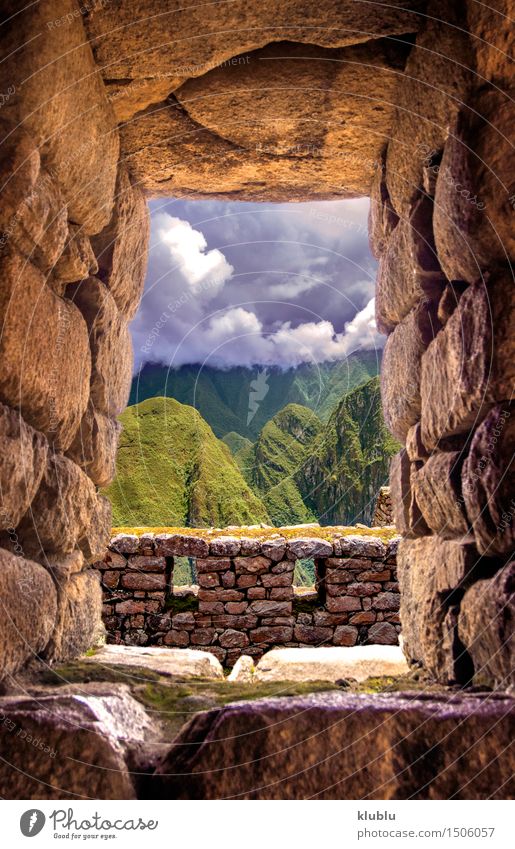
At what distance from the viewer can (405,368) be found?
2.85 metres

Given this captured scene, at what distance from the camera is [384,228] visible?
3.07m

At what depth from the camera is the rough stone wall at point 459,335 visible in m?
1.89

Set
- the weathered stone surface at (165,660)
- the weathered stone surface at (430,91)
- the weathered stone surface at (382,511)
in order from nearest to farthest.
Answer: the weathered stone surface at (430,91) → the weathered stone surface at (165,660) → the weathered stone surface at (382,511)

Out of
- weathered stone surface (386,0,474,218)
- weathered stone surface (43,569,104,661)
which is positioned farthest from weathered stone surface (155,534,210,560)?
weathered stone surface (386,0,474,218)

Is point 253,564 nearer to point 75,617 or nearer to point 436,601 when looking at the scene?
point 75,617

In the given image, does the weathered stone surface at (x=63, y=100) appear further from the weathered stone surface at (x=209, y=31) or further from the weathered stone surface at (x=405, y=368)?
the weathered stone surface at (x=405, y=368)

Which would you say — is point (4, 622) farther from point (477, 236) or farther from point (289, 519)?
point (289, 519)

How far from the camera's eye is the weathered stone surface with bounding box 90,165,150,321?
2.94 m

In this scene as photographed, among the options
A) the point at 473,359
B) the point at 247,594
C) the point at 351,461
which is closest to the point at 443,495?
the point at 473,359

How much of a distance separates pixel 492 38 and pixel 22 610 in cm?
248

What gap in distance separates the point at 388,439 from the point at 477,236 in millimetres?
15914

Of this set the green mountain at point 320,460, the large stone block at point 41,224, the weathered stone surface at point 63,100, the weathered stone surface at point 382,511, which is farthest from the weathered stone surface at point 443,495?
the weathered stone surface at point 382,511

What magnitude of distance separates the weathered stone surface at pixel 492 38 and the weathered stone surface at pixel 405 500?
1.64 m

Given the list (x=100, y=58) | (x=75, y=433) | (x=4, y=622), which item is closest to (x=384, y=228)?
(x=100, y=58)
